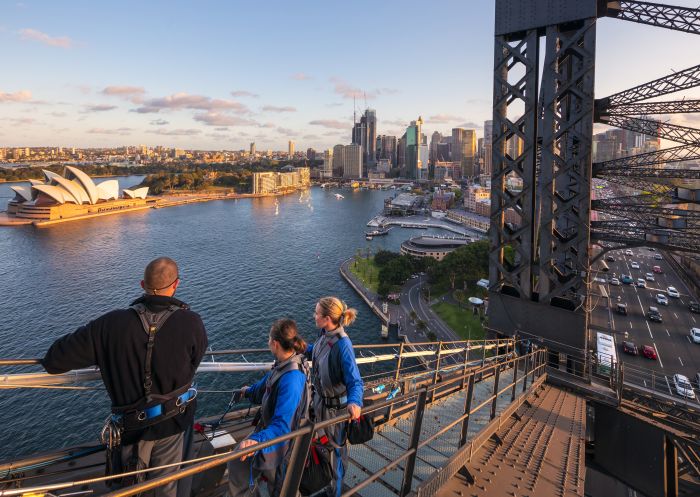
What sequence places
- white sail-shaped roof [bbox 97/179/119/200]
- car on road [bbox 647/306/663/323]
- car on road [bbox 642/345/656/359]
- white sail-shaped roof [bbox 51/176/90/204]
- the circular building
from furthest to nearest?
white sail-shaped roof [bbox 97/179/119/200] < white sail-shaped roof [bbox 51/176/90/204] < the circular building < car on road [bbox 647/306/663/323] < car on road [bbox 642/345/656/359]

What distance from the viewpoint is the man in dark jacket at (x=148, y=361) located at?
1.33 meters

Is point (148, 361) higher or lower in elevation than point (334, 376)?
higher

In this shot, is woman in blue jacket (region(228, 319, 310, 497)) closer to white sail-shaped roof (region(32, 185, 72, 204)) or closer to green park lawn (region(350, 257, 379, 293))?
green park lawn (region(350, 257, 379, 293))

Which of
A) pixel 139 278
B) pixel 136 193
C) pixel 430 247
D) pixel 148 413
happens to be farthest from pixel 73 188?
pixel 148 413

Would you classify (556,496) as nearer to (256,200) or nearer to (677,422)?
(677,422)

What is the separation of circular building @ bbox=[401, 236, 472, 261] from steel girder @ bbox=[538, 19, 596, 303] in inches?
1035

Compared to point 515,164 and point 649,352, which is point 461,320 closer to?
point 649,352

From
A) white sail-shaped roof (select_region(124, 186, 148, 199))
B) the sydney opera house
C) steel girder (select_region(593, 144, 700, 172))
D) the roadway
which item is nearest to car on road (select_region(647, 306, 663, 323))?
the roadway

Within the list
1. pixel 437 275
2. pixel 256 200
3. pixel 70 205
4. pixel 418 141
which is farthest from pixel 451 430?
pixel 418 141

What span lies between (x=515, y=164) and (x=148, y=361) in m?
6.35

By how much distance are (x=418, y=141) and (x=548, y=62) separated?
143m

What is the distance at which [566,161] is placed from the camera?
604 cm

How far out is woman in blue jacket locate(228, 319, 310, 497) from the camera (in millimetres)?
1546

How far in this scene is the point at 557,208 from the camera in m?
6.27
